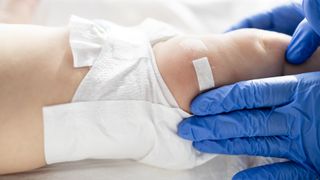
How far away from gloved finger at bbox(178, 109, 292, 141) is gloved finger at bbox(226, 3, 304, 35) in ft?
1.31

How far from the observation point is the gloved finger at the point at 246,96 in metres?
1.00

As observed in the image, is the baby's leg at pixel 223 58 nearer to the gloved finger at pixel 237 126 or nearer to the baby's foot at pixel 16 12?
the gloved finger at pixel 237 126

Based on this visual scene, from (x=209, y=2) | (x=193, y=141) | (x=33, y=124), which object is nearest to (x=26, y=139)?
(x=33, y=124)

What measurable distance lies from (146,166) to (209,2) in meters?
0.72

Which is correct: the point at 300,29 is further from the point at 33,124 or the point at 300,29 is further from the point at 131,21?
the point at 33,124

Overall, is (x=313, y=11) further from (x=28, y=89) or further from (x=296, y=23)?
(x=28, y=89)

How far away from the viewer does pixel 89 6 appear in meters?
1.45

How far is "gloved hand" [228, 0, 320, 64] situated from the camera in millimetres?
992

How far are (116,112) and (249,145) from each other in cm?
35

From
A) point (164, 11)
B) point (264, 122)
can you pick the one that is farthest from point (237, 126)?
point (164, 11)

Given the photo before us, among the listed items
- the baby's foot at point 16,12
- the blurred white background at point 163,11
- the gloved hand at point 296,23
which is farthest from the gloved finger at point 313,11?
the baby's foot at point 16,12

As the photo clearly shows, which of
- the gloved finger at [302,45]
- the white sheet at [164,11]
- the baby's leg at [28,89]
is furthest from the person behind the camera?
the white sheet at [164,11]

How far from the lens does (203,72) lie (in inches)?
39.9

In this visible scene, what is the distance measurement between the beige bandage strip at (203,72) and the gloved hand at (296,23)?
24 centimetres
